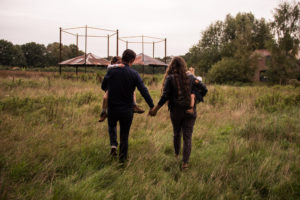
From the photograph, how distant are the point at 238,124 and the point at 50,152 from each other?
216 inches

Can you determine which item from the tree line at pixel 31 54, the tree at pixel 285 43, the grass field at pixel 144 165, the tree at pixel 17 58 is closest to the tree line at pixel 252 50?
the tree at pixel 285 43

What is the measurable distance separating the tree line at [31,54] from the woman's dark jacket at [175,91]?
68.6 meters

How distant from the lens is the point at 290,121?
691 cm

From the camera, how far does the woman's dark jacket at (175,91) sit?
3.64 meters

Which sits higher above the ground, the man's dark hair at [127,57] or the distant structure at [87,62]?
the distant structure at [87,62]

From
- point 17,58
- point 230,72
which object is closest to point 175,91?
point 230,72

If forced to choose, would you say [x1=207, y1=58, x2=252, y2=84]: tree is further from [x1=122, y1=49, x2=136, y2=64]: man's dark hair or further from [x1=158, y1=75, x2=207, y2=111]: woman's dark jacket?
[x1=122, y1=49, x2=136, y2=64]: man's dark hair

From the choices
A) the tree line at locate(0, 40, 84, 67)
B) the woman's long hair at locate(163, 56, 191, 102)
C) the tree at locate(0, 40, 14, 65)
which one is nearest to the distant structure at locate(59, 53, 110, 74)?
the woman's long hair at locate(163, 56, 191, 102)

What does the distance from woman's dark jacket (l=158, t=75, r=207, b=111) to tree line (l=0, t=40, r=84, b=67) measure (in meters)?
68.6

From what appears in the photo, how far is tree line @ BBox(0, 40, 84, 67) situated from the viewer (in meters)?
64.8

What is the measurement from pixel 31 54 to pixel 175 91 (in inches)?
3248

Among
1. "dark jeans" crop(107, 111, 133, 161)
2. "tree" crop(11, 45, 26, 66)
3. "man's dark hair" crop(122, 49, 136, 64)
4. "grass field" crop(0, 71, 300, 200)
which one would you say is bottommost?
"grass field" crop(0, 71, 300, 200)

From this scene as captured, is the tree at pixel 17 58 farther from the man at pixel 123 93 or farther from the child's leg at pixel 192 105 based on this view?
the child's leg at pixel 192 105

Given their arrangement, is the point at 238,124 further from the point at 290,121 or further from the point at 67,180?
the point at 67,180
